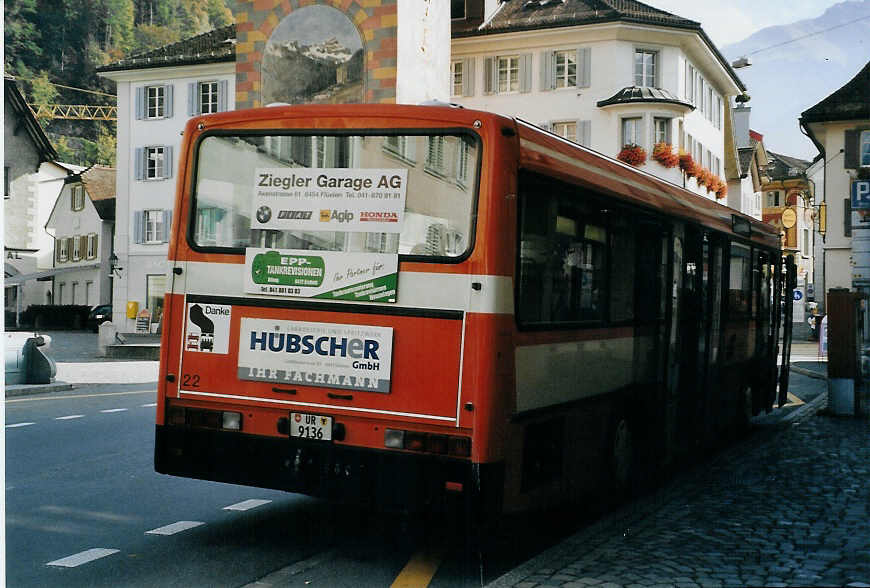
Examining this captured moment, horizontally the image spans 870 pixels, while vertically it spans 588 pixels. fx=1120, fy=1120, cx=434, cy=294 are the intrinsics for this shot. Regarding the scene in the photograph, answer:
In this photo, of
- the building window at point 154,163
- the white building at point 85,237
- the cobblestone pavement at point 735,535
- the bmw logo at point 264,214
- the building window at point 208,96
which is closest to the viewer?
the cobblestone pavement at point 735,535

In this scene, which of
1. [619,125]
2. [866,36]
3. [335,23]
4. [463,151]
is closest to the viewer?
[463,151]

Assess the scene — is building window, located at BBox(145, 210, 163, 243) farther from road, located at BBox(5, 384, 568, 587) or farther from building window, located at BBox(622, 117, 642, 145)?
road, located at BBox(5, 384, 568, 587)

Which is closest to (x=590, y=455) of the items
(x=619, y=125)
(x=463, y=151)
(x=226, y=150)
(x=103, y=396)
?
(x=463, y=151)

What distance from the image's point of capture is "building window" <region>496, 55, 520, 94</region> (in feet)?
158

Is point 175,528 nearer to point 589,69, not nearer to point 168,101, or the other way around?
point 589,69

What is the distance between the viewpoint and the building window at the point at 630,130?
46.6 metres

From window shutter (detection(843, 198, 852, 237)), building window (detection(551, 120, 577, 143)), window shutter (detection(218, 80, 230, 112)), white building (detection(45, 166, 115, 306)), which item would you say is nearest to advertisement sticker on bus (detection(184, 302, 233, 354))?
building window (detection(551, 120, 577, 143))

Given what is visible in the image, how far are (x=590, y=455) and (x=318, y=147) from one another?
3.03 metres

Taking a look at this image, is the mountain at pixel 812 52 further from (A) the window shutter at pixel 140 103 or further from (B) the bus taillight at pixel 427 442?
(A) the window shutter at pixel 140 103

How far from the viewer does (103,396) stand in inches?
778

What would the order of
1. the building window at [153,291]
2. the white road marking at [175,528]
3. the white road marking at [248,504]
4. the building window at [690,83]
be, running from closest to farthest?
the white road marking at [175,528]
the white road marking at [248,504]
the building window at [690,83]
the building window at [153,291]

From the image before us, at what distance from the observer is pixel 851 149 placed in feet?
145

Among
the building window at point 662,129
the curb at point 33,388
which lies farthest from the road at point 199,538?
the building window at point 662,129

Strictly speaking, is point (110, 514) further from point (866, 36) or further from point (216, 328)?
point (866, 36)
